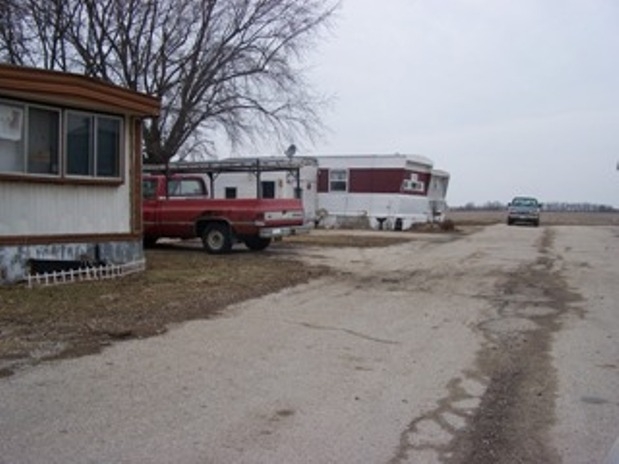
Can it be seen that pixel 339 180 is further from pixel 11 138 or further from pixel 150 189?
pixel 11 138

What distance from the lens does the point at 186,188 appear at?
21469mm

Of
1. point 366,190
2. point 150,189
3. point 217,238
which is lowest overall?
point 217,238

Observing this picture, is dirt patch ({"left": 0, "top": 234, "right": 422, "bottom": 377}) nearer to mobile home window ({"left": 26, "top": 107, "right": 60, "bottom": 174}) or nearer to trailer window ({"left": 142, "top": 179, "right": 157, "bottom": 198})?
mobile home window ({"left": 26, "top": 107, "right": 60, "bottom": 174})

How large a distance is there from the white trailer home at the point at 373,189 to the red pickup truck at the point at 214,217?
50.2 ft

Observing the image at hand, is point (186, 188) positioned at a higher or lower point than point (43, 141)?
lower

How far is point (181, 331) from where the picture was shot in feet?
29.9

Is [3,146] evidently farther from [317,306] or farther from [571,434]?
[571,434]

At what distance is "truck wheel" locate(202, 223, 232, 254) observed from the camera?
1975 cm

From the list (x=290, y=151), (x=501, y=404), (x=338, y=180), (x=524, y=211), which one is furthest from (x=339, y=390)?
(x=524, y=211)

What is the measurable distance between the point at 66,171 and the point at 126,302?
331 cm

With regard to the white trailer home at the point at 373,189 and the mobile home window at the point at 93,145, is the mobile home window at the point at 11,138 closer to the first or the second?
the mobile home window at the point at 93,145

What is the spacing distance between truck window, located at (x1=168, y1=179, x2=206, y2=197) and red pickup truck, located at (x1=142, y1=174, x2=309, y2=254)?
28mm

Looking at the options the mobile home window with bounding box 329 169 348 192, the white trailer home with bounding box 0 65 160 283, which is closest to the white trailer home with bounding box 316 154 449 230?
the mobile home window with bounding box 329 169 348 192

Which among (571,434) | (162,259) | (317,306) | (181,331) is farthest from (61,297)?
(571,434)
